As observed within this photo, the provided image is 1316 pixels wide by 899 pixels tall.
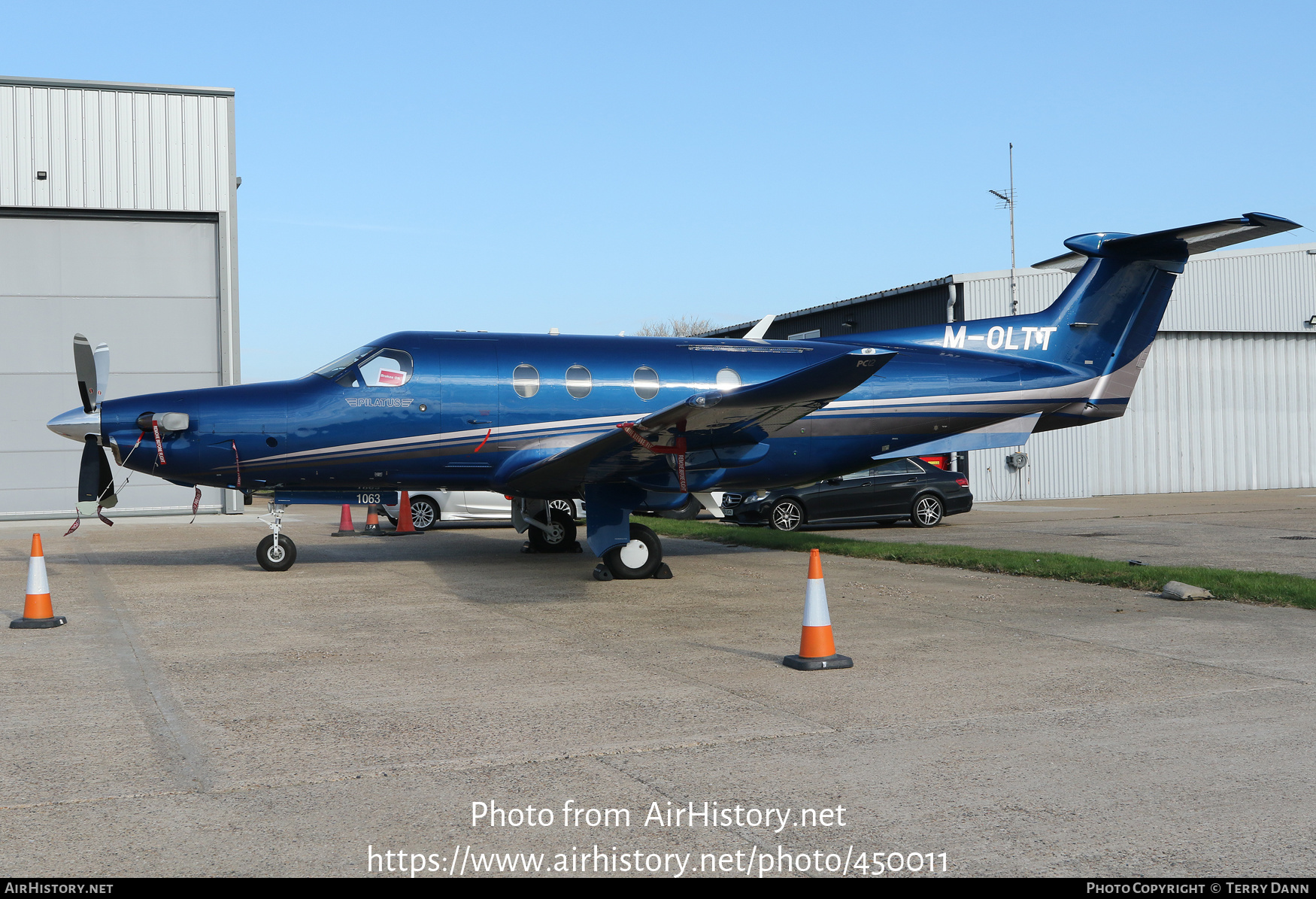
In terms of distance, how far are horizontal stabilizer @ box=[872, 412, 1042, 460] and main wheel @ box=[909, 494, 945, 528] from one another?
6.43 m

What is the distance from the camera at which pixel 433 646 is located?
8078 mm

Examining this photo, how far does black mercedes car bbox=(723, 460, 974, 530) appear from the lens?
64.7ft

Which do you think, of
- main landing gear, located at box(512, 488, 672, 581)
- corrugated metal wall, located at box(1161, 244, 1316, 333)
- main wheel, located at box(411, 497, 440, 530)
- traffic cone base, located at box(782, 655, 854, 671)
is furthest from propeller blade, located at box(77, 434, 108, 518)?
corrugated metal wall, located at box(1161, 244, 1316, 333)

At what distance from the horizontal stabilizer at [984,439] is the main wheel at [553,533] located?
4448 mm

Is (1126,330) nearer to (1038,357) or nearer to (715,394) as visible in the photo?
(1038,357)

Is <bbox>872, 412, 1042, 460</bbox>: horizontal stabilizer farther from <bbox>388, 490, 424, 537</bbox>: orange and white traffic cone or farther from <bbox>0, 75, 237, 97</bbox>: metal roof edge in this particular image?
<bbox>0, 75, 237, 97</bbox>: metal roof edge

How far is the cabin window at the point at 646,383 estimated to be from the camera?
13.1m

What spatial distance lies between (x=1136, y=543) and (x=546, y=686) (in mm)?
12520

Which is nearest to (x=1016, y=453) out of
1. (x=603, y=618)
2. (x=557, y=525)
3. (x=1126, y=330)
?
(x=1126, y=330)

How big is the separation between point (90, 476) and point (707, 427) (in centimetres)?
715

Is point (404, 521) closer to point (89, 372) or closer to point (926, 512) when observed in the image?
point (89, 372)

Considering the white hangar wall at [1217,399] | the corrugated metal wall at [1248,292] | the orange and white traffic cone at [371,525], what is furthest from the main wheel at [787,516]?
the corrugated metal wall at [1248,292]

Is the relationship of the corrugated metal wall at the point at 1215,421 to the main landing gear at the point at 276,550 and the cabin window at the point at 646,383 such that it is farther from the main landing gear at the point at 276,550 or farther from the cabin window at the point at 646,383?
the main landing gear at the point at 276,550

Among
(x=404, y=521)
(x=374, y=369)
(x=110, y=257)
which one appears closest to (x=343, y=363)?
(x=374, y=369)
